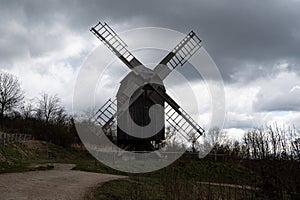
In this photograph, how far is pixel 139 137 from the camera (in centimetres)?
2927

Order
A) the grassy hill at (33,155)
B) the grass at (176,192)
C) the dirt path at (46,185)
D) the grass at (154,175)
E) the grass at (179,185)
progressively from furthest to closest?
1. the grassy hill at (33,155)
2. the dirt path at (46,185)
3. the grass at (154,175)
4. the grass at (179,185)
5. the grass at (176,192)

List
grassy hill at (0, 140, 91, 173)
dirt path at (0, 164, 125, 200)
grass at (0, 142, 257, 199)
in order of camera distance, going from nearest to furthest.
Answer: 1. grass at (0, 142, 257, 199)
2. dirt path at (0, 164, 125, 200)
3. grassy hill at (0, 140, 91, 173)

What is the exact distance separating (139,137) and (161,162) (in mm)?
2317

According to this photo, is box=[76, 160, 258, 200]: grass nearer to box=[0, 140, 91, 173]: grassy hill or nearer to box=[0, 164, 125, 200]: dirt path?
box=[0, 164, 125, 200]: dirt path

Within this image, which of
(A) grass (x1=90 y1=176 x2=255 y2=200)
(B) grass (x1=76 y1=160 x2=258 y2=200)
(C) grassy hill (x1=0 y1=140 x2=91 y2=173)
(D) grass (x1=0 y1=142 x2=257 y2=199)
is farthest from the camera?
(C) grassy hill (x1=0 y1=140 x2=91 y2=173)

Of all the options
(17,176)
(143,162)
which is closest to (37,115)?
(143,162)

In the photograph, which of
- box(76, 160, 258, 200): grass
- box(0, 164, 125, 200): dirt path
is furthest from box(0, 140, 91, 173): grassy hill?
box(76, 160, 258, 200): grass

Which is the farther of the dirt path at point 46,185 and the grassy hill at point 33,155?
the grassy hill at point 33,155

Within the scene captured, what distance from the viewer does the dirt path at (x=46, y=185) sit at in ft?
49.2

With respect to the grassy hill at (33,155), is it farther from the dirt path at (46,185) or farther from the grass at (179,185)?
the grass at (179,185)

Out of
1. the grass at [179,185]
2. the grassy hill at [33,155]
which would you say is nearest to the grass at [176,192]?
the grass at [179,185]

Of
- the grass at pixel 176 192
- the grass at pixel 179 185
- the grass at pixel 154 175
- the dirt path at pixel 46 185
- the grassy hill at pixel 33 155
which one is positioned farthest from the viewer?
the grassy hill at pixel 33 155

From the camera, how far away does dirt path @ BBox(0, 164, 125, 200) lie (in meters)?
15.0

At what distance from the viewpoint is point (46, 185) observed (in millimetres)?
17500
